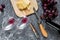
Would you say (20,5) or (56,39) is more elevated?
(20,5)

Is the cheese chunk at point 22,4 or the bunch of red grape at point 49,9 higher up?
the cheese chunk at point 22,4

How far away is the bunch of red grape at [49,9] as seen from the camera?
3.16ft

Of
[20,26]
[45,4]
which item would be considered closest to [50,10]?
[45,4]

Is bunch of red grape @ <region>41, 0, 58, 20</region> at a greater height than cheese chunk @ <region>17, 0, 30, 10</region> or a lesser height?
lesser

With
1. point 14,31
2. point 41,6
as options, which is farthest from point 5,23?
point 41,6

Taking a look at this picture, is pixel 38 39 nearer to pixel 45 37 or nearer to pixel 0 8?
pixel 45 37

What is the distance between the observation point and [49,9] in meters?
0.98

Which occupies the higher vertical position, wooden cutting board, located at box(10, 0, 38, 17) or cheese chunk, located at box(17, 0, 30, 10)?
→ cheese chunk, located at box(17, 0, 30, 10)

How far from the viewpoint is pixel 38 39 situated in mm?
946

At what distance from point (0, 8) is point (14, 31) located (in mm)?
117

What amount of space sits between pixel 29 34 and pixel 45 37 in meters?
0.06

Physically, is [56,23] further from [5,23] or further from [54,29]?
[5,23]

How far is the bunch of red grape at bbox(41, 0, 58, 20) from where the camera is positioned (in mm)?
963

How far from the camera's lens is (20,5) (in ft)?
3.25
